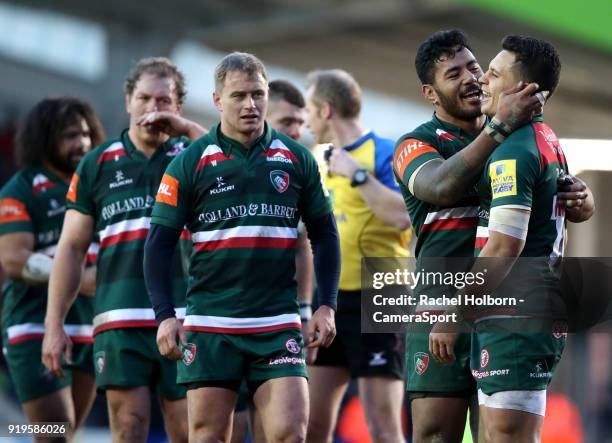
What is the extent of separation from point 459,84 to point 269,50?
15716mm

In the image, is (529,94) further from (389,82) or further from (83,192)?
(389,82)

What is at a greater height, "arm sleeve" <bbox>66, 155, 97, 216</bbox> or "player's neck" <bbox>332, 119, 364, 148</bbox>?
"player's neck" <bbox>332, 119, 364, 148</bbox>

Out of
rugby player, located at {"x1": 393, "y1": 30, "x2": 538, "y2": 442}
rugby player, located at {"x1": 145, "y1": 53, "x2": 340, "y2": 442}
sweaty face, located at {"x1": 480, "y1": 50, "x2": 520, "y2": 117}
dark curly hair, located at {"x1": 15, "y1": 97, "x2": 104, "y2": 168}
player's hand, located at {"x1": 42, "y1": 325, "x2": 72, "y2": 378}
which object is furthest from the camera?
dark curly hair, located at {"x1": 15, "y1": 97, "x2": 104, "y2": 168}

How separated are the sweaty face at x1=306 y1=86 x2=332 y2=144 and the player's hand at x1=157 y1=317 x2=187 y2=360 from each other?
97.5 inches

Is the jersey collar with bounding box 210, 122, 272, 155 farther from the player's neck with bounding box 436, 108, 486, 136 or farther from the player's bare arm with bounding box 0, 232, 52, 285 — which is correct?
the player's bare arm with bounding box 0, 232, 52, 285

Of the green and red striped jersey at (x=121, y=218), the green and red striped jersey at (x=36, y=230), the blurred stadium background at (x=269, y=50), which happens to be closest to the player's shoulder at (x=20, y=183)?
the green and red striped jersey at (x=36, y=230)

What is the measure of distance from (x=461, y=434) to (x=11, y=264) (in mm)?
3451

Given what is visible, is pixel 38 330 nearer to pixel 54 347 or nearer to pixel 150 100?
pixel 54 347

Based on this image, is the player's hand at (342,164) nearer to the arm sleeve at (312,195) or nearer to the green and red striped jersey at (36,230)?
the arm sleeve at (312,195)

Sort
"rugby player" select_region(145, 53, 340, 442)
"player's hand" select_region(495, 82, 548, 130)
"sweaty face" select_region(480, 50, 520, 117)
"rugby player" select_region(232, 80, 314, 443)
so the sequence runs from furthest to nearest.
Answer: "rugby player" select_region(232, 80, 314, 443), "rugby player" select_region(145, 53, 340, 442), "sweaty face" select_region(480, 50, 520, 117), "player's hand" select_region(495, 82, 548, 130)

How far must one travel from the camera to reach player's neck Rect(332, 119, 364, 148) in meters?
7.76

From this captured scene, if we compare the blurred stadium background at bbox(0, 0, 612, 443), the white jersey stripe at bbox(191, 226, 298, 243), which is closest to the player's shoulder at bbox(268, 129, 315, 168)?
the white jersey stripe at bbox(191, 226, 298, 243)

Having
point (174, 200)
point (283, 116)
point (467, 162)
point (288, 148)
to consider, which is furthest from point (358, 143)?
point (467, 162)

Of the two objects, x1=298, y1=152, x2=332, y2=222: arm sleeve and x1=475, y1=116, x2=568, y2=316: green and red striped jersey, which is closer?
x1=475, y1=116, x2=568, y2=316: green and red striped jersey
